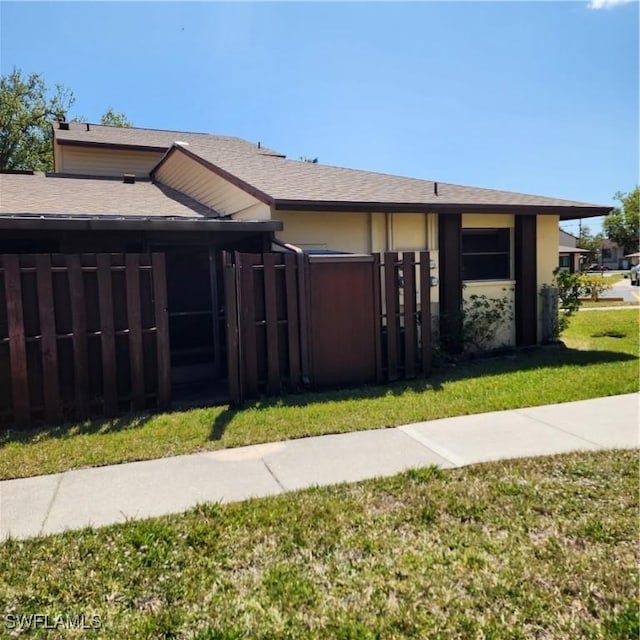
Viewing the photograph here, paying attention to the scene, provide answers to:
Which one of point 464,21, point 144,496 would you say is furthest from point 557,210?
point 144,496

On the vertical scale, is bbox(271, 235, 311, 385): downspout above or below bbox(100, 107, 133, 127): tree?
below

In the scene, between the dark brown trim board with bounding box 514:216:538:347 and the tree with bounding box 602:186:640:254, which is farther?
the tree with bounding box 602:186:640:254

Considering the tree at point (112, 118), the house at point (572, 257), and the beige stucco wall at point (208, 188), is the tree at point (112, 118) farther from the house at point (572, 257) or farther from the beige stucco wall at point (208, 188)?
the house at point (572, 257)

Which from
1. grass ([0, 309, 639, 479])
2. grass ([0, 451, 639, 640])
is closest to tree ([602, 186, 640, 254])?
grass ([0, 309, 639, 479])

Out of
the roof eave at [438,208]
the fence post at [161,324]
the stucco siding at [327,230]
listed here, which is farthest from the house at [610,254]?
the fence post at [161,324]

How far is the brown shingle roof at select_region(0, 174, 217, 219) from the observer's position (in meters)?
8.04

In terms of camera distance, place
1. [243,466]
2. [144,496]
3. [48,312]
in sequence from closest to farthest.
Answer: [144,496]
[243,466]
[48,312]

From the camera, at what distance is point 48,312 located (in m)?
5.66

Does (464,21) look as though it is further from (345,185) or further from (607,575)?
(607,575)

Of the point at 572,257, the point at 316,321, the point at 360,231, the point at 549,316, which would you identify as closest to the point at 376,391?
the point at 316,321

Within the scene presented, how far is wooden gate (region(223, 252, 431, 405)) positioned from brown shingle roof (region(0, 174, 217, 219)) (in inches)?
114

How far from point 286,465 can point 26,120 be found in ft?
107

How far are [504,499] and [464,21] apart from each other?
324 inches

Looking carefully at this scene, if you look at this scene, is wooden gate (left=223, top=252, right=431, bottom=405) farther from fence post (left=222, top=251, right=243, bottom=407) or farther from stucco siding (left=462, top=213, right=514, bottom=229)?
stucco siding (left=462, top=213, right=514, bottom=229)
